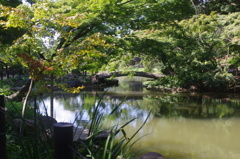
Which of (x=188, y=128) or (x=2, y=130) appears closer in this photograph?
(x=2, y=130)

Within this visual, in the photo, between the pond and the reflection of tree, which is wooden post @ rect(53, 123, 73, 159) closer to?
the pond

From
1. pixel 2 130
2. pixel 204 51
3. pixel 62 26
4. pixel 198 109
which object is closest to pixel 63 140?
pixel 2 130

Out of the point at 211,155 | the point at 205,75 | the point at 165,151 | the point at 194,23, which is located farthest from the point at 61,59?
the point at 205,75

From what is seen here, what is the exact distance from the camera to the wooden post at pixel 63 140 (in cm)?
93

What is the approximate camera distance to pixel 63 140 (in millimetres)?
946

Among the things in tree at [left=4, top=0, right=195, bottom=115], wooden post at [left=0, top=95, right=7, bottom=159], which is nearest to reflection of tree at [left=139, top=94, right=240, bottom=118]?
tree at [left=4, top=0, right=195, bottom=115]

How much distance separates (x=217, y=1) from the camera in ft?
46.1

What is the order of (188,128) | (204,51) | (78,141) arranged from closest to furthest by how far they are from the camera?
(78,141) → (188,128) → (204,51)

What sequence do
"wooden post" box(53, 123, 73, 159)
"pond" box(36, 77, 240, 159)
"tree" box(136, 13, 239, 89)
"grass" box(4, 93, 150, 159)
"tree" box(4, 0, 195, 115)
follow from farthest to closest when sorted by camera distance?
"tree" box(136, 13, 239, 89)
"pond" box(36, 77, 240, 159)
"tree" box(4, 0, 195, 115)
"grass" box(4, 93, 150, 159)
"wooden post" box(53, 123, 73, 159)

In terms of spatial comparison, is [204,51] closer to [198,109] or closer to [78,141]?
[198,109]

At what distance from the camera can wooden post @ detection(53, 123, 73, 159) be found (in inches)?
36.6

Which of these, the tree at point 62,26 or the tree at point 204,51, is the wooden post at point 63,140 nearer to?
the tree at point 62,26

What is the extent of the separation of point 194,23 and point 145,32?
351 cm

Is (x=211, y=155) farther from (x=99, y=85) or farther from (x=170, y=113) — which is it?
(x=99, y=85)
